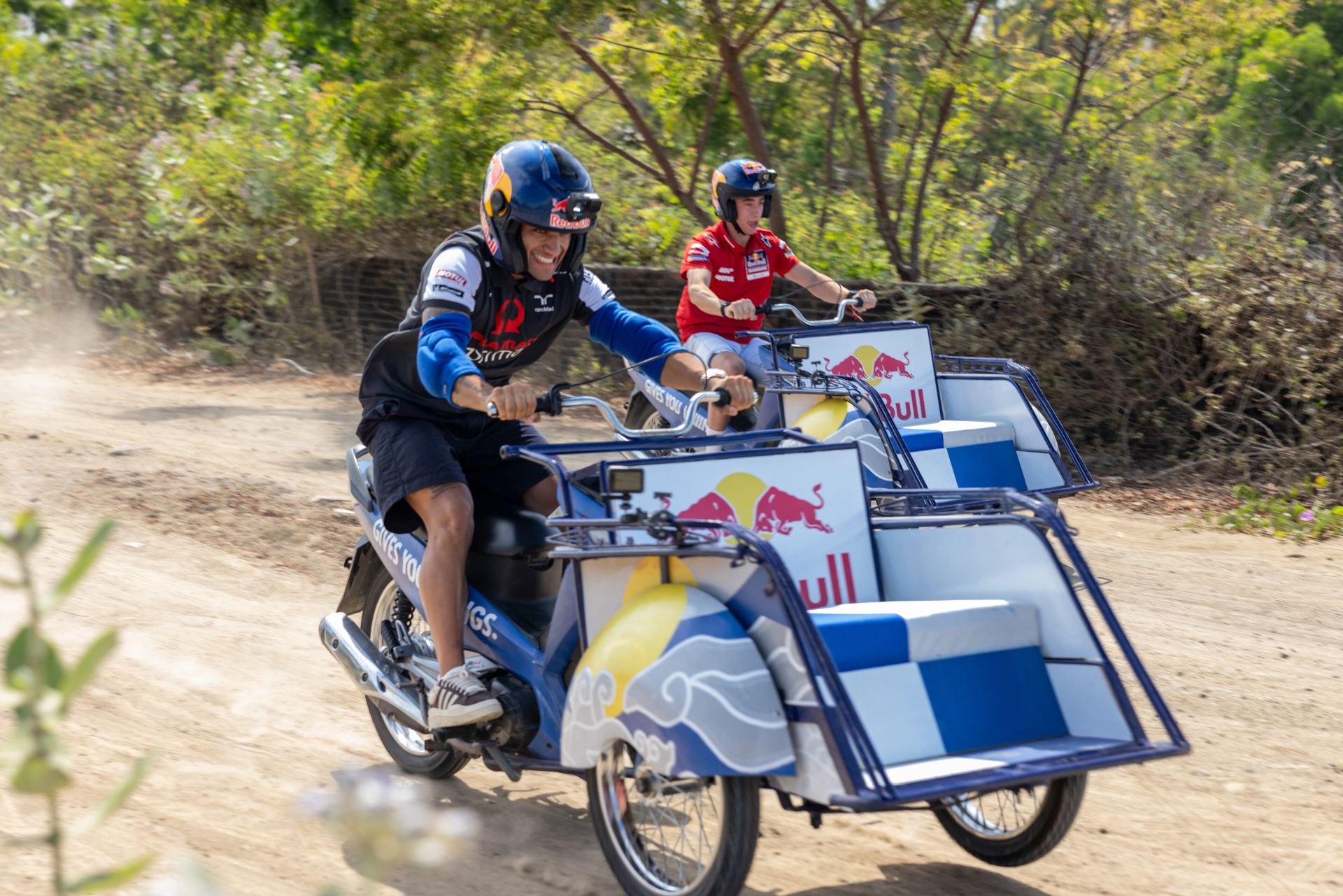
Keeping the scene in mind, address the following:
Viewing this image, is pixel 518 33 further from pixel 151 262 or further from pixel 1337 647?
pixel 1337 647

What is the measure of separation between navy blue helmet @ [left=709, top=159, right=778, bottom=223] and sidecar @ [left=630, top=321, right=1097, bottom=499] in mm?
886

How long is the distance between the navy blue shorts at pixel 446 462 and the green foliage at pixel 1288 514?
598 cm

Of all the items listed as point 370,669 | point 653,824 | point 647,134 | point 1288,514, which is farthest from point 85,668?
point 647,134

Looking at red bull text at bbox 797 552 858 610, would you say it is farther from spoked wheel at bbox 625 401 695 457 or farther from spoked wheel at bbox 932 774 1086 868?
spoked wheel at bbox 625 401 695 457

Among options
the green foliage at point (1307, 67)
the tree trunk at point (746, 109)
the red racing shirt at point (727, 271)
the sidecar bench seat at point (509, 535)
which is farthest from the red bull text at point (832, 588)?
the green foliage at point (1307, 67)

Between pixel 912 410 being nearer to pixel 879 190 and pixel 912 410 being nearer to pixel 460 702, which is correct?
pixel 460 702

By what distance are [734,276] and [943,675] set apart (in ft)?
18.5

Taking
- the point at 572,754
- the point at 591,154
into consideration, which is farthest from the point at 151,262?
the point at 572,754

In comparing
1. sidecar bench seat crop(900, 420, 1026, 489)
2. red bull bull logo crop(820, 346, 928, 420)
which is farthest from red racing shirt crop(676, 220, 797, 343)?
sidecar bench seat crop(900, 420, 1026, 489)

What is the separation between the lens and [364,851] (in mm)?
1002

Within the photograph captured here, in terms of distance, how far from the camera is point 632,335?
485 cm

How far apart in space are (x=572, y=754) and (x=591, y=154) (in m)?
12.5

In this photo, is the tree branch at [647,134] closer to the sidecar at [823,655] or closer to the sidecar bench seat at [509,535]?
the sidecar bench seat at [509,535]

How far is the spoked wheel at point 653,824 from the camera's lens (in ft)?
11.3
